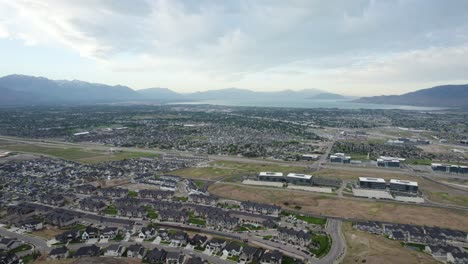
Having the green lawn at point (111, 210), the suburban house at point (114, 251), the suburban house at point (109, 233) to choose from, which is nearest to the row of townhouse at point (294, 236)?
the suburban house at point (114, 251)

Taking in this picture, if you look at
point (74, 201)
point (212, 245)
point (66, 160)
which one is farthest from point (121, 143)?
point (212, 245)

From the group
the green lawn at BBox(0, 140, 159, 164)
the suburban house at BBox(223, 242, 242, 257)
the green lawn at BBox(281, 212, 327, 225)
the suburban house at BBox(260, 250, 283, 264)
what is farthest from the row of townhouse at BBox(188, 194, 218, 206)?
the green lawn at BBox(0, 140, 159, 164)

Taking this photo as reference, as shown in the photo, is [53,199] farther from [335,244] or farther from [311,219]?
[335,244]

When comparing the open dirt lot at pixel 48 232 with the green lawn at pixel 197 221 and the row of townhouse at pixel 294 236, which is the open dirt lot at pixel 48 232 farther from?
the row of townhouse at pixel 294 236

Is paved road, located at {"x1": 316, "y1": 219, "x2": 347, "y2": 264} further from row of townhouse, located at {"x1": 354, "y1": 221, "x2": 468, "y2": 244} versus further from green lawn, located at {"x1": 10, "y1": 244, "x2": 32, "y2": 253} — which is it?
green lawn, located at {"x1": 10, "y1": 244, "x2": 32, "y2": 253}

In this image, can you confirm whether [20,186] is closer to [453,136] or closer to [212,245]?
[212,245]

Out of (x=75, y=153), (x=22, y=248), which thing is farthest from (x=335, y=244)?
(x=75, y=153)
